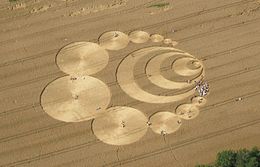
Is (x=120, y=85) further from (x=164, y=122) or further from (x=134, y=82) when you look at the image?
(x=164, y=122)

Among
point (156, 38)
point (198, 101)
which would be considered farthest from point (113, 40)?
point (198, 101)

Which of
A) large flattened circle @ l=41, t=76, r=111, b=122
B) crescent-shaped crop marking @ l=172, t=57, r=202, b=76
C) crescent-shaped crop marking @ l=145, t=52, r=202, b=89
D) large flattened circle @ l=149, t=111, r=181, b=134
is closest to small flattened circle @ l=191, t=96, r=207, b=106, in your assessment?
crescent-shaped crop marking @ l=145, t=52, r=202, b=89

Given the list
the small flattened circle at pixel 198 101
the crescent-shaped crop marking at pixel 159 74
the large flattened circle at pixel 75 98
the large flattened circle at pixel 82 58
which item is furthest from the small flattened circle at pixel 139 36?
the small flattened circle at pixel 198 101

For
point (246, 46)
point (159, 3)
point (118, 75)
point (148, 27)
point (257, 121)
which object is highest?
point (159, 3)

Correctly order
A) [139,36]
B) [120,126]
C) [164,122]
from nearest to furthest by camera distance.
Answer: [120,126]
[164,122]
[139,36]

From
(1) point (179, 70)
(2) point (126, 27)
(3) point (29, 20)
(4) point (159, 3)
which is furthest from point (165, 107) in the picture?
(3) point (29, 20)

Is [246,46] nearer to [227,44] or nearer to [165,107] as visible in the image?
[227,44]

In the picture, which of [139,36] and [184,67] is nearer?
[184,67]
